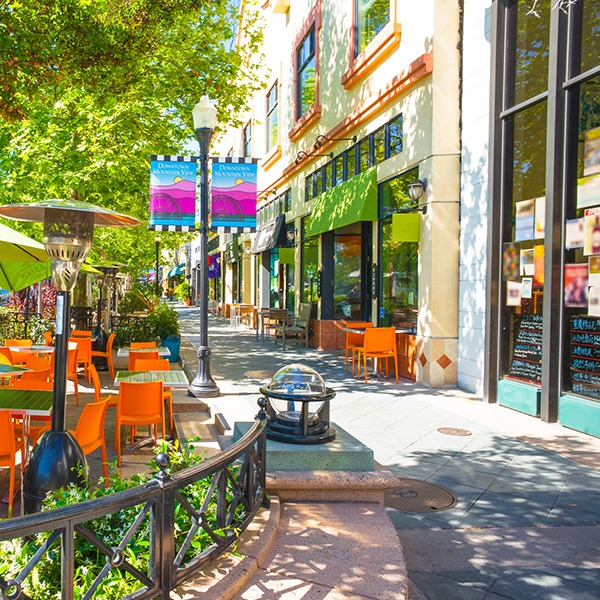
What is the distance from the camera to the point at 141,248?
3234 centimetres

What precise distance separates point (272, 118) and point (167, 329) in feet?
42.0

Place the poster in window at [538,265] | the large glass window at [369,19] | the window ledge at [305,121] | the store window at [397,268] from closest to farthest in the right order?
the poster in window at [538,265], the store window at [397,268], the large glass window at [369,19], the window ledge at [305,121]

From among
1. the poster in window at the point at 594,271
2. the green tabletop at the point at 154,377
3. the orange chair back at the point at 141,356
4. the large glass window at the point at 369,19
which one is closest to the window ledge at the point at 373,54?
the large glass window at the point at 369,19

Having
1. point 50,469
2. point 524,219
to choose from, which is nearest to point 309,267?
point 524,219

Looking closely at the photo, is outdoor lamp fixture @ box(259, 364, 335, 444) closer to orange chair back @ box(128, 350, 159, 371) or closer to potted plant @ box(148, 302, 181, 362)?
orange chair back @ box(128, 350, 159, 371)

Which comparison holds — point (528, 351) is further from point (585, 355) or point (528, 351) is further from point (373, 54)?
point (373, 54)

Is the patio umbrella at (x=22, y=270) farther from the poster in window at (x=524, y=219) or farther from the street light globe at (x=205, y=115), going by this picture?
the poster in window at (x=524, y=219)

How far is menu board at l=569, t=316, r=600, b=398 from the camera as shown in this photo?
6855 millimetres

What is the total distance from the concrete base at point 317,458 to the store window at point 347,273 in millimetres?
10628

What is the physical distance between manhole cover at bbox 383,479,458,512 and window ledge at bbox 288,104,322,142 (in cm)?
1278

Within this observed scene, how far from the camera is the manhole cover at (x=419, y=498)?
4660 mm

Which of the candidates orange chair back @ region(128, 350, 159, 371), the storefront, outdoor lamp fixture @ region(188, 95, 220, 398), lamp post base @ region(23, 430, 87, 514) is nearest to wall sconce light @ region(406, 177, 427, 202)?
the storefront

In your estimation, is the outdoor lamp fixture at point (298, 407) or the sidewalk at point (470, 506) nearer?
the sidewalk at point (470, 506)

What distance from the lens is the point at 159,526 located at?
2441 mm
